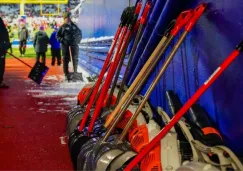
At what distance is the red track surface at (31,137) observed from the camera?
9.63 feet

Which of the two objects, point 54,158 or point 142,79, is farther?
point 54,158

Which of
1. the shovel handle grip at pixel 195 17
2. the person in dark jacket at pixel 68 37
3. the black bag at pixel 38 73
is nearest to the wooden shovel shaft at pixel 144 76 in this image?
the shovel handle grip at pixel 195 17

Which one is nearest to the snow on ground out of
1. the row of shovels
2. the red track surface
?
the red track surface

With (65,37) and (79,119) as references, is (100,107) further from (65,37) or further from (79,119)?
(65,37)

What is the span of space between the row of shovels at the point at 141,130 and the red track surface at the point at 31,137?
22 centimetres

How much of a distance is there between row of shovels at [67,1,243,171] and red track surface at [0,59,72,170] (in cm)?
22

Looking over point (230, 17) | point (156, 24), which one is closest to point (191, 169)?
point (230, 17)

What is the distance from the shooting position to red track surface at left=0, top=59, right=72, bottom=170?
2.94 meters

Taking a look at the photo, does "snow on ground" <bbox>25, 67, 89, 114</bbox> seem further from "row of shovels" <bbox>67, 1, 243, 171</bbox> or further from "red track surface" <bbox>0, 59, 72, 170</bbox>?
"row of shovels" <bbox>67, 1, 243, 171</bbox>

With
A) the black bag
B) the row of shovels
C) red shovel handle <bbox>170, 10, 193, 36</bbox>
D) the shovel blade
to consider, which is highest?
red shovel handle <bbox>170, 10, 193, 36</bbox>

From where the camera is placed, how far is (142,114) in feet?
8.46

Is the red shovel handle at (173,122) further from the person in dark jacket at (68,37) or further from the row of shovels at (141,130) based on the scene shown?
the person in dark jacket at (68,37)

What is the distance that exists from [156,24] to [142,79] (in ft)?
2.71

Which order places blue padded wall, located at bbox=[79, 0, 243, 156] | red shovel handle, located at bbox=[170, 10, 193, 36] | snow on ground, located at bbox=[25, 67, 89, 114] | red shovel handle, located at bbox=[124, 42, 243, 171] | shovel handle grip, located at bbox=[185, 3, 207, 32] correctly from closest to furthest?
red shovel handle, located at bbox=[124, 42, 243, 171] → blue padded wall, located at bbox=[79, 0, 243, 156] → shovel handle grip, located at bbox=[185, 3, 207, 32] → red shovel handle, located at bbox=[170, 10, 193, 36] → snow on ground, located at bbox=[25, 67, 89, 114]
